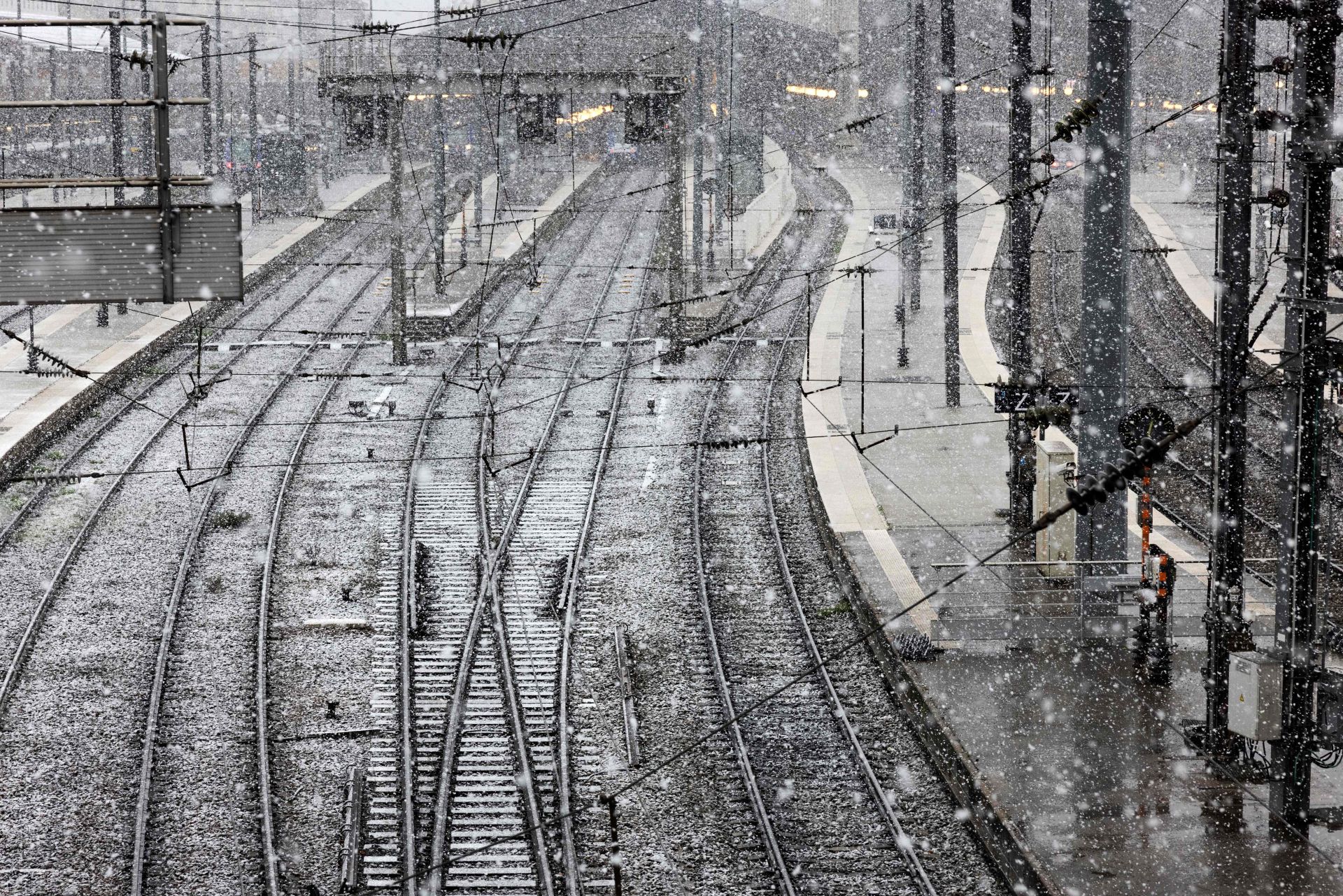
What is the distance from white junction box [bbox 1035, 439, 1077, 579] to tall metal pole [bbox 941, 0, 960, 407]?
7.47 metres

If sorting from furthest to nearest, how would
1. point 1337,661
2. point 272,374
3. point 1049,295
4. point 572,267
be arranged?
point 572,267, point 1049,295, point 272,374, point 1337,661

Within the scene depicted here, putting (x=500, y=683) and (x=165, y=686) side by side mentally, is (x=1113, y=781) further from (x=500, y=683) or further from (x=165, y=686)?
(x=165, y=686)

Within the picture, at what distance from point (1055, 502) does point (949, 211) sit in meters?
9.88

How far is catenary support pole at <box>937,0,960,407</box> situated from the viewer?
29156 mm

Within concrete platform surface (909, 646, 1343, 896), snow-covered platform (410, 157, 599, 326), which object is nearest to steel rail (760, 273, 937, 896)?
concrete platform surface (909, 646, 1343, 896)

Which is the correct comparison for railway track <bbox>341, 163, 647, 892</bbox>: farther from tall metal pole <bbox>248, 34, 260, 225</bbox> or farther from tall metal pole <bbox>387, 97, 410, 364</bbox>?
tall metal pole <bbox>248, 34, 260, 225</bbox>

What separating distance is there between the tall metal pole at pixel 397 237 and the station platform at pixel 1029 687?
8.37m

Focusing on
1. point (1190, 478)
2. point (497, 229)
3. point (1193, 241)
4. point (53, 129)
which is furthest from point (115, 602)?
point (53, 129)

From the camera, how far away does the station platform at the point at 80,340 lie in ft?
95.1

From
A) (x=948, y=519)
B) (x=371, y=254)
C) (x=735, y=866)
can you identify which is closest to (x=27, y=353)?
(x=371, y=254)

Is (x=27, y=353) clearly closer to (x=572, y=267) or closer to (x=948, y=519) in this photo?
(x=572, y=267)

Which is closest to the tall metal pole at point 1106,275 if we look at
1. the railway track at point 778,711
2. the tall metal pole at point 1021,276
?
the tall metal pole at point 1021,276

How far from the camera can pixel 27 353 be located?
34406 mm

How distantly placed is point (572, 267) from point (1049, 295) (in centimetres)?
1318
